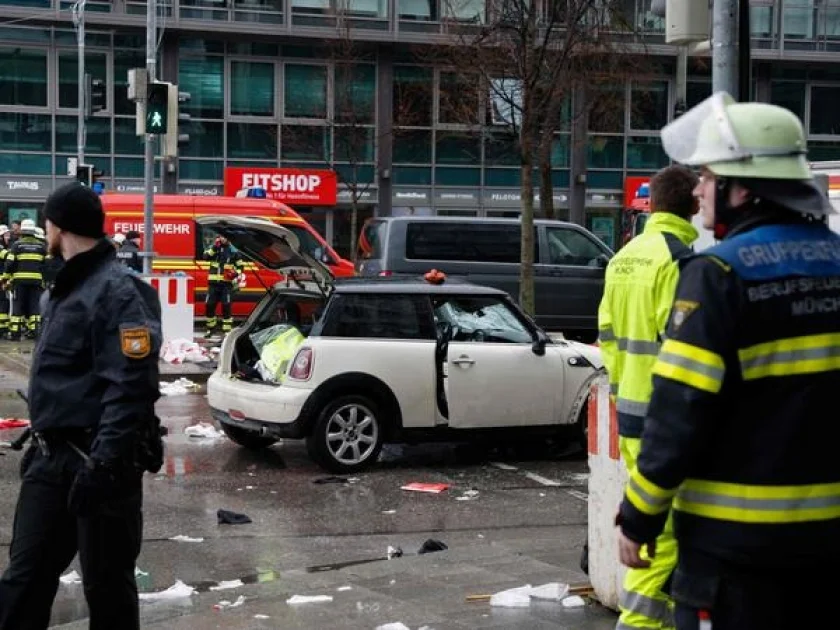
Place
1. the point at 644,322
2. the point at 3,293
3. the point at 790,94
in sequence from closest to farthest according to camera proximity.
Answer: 1. the point at 644,322
2. the point at 3,293
3. the point at 790,94

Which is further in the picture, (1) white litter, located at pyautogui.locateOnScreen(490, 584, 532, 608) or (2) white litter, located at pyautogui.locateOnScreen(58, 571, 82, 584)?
(2) white litter, located at pyautogui.locateOnScreen(58, 571, 82, 584)

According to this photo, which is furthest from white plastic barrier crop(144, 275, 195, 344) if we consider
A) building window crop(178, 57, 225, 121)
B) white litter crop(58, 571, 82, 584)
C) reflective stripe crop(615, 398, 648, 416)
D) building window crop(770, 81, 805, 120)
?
building window crop(770, 81, 805, 120)

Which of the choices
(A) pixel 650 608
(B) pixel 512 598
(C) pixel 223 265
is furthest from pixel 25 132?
(A) pixel 650 608

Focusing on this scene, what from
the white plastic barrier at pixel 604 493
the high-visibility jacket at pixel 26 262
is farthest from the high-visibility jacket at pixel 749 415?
the high-visibility jacket at pixel 26 262

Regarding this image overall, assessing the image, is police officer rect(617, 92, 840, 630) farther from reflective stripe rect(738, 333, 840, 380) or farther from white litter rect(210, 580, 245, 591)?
white litter rect(210, 580, 245, 591)

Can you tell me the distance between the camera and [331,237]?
37594 mm

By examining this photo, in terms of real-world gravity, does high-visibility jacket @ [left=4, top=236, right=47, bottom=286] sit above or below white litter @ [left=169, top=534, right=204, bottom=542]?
above

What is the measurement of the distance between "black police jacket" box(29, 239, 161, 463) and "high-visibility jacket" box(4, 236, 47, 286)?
1712 centimetres

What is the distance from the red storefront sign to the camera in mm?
35844

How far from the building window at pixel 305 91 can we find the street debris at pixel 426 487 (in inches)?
1137

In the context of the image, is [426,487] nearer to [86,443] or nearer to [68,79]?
[86,443]

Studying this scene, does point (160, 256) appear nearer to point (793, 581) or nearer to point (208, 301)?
point (208, 301)

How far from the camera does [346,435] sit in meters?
10.3

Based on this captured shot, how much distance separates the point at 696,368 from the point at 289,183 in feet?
113
